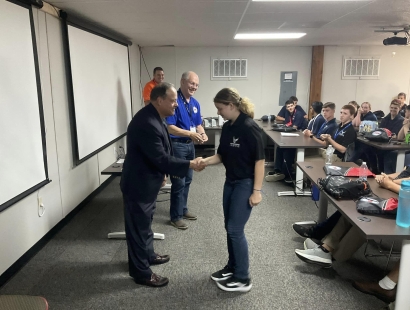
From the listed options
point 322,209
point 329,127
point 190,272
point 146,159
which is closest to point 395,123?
point 329,127

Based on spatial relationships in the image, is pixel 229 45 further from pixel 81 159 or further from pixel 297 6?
pixel 81 159

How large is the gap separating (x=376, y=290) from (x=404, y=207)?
754mm

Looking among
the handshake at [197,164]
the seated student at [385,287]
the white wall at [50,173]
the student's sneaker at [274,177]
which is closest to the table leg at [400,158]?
the student's sneaker at [274,177]

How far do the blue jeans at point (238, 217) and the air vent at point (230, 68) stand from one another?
5203 millimetres

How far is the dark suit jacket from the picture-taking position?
2074 millimetres

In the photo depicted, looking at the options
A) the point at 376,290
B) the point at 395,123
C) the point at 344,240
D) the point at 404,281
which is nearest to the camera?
the point at 404,281

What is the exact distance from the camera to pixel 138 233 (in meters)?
2.21

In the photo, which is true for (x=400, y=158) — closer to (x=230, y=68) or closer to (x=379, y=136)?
(x=379, y=136)

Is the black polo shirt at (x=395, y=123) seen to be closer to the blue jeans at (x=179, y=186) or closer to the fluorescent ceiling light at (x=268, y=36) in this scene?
the fluorescent ceiling light at (x=268, y=36)

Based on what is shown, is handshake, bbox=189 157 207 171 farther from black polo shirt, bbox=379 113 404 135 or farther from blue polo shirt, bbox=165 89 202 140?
black polo shirt, bbox=379 113 404 135

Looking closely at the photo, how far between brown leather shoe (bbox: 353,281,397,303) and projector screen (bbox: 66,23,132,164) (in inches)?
115

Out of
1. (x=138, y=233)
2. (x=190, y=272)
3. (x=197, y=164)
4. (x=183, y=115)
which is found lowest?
(x=190, y=272)

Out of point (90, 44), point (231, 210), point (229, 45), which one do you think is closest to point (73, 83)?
point (90, 44)

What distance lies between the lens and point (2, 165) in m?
2.28
